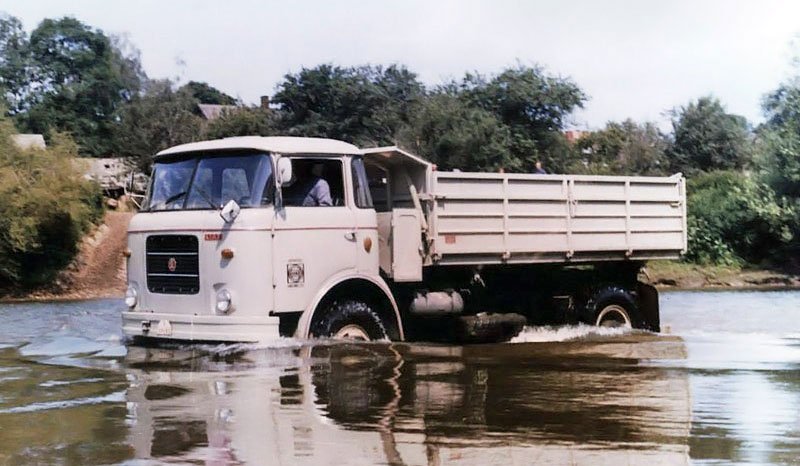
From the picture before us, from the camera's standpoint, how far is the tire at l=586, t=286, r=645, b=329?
1512 centimetres

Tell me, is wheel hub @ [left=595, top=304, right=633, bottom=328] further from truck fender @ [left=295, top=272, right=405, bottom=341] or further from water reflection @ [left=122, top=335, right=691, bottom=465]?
truck fender @ [left=295, top=272, right=405, bottom=341]

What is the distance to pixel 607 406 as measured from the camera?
8.55 metres

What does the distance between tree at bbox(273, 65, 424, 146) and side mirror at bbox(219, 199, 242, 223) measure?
43411 millimetres

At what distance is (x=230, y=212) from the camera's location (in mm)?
10977

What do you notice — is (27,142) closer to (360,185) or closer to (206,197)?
(360,185)

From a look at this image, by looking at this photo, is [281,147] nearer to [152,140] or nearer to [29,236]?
[29,236]

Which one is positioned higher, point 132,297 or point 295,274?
point 295,274

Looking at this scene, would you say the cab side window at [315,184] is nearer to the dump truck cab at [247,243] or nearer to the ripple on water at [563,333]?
the dump truck cab at [247,243]

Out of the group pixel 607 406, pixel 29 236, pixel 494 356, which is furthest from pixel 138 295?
pixel 29 236

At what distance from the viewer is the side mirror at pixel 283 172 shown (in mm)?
11262

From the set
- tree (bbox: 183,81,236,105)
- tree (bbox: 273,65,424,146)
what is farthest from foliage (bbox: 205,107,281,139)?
tree (bbox: 183,81,236,105)

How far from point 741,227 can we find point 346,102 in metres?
23.5

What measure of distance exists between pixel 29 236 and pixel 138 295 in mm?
31022

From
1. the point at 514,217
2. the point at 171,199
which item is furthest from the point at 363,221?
the point at 514,217
